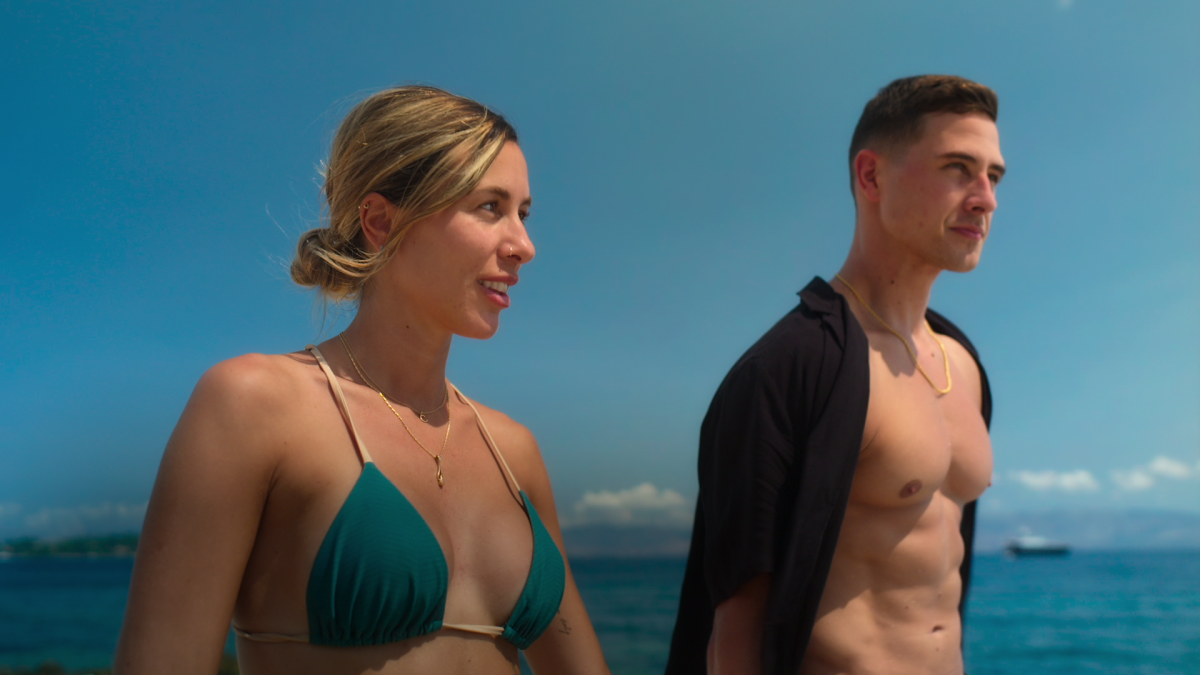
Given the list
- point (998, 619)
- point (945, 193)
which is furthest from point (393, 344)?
point (998, 619)

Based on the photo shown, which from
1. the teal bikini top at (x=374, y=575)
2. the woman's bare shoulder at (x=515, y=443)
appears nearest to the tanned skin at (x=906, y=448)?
the woman's bare shoulder at (x=515, y=443)

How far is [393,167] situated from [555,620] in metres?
1.29

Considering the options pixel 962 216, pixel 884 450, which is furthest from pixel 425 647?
pixel 962 216

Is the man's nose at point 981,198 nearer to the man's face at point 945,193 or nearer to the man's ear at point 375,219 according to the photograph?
the man's face at point 945,193

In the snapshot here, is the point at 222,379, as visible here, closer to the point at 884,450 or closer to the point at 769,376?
the point at 769,376

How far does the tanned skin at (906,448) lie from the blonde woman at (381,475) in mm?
744

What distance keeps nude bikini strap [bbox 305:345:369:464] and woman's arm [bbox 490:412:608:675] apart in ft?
1.75

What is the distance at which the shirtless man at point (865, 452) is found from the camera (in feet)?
6.68

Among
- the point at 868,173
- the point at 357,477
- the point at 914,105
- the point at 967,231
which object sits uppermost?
the point at 914,105

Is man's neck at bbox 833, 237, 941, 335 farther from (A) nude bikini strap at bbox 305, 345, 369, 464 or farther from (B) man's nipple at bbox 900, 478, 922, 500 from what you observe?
(A) nude bikini strap at bbox 305, 345, 369, 464

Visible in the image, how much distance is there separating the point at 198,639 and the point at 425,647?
1.43 ft

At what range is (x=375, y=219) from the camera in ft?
6.12

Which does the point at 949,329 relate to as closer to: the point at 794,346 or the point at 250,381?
the point at 794,346

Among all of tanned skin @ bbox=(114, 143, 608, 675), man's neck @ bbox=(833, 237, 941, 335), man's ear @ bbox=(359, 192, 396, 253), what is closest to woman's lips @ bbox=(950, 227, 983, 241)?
man's neck @ bbox=(833, 237, 941, 335)
